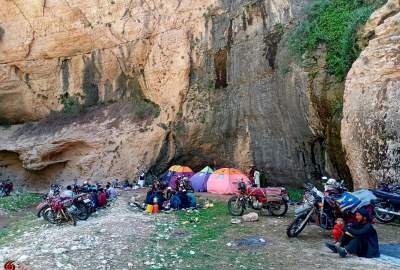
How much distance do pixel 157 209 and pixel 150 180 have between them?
824 centimetres

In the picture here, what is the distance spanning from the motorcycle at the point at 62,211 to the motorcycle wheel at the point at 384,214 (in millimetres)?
8029

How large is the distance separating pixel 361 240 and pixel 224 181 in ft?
33.6

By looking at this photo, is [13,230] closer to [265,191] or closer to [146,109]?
[265,191]

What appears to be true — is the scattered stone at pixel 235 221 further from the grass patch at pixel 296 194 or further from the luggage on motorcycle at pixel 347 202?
the grass patch at pixel 296 194

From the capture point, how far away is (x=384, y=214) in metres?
11.4

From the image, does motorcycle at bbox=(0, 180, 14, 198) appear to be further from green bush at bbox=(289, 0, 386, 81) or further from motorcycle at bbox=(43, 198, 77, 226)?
green bush at bbox=(289, 0, 386, 81)

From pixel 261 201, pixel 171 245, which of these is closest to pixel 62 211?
pixel 171 245

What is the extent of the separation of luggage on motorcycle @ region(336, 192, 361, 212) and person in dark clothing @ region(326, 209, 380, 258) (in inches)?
39.1

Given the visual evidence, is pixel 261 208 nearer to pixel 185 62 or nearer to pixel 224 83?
pixel 224 83

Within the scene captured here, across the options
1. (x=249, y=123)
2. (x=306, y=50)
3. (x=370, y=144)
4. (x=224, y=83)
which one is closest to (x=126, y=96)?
(x=224, y=83)

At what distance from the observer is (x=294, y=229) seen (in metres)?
9.77

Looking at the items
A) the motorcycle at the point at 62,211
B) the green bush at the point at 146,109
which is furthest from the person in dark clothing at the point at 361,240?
the green bush at the point at 146,109

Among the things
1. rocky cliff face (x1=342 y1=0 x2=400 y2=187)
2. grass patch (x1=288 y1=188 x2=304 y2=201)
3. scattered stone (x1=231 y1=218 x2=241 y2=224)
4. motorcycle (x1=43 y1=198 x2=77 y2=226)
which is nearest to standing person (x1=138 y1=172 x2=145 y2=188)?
grass patch (x1=288 y1=188 x2=304 y2=201)

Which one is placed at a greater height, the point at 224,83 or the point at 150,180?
the point at 224,83
